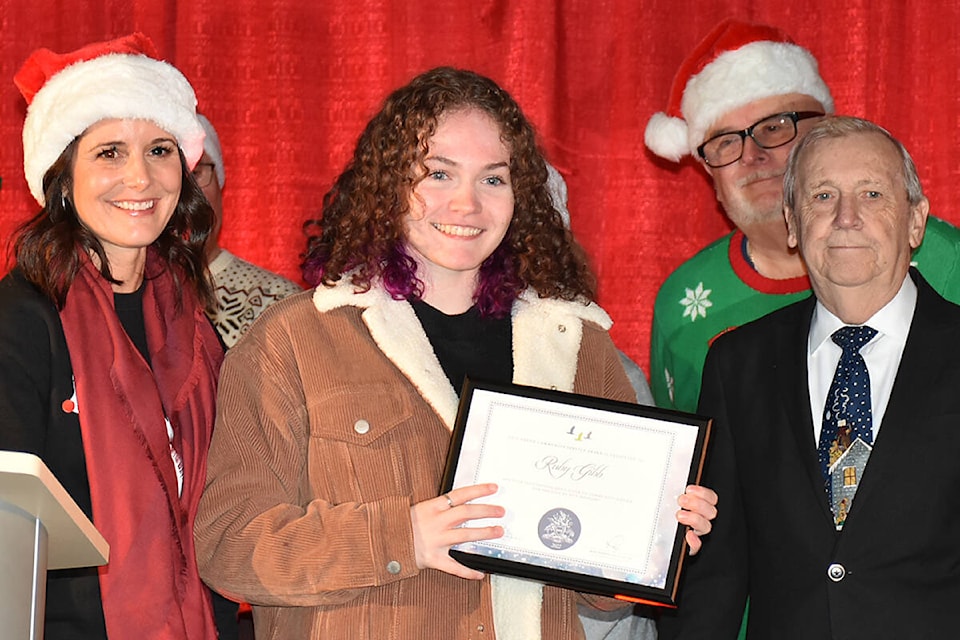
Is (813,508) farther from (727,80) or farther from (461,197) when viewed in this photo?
(727,80)

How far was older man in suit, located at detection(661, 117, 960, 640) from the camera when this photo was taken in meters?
2.85

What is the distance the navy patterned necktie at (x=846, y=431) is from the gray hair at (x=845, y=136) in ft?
1.39

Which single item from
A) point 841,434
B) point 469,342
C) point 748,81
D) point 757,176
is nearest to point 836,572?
point 841,434

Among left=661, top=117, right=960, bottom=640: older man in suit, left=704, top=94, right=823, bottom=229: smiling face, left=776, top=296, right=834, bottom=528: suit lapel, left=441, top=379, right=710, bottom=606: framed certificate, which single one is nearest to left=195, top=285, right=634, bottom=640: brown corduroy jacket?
left=441, top=379, right=710, bottom=606: framed certificate

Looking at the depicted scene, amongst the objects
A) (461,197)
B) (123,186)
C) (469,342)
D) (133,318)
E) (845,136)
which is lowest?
(469,342)

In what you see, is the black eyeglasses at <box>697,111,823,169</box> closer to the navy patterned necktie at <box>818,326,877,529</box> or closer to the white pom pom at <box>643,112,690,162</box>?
the white pom pom at <box>643,112,690,162</box>

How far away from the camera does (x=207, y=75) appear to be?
4.70m

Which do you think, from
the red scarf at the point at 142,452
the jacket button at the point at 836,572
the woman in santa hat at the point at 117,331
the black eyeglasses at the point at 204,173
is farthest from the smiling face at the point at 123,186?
the jacket button at the point at 836,572

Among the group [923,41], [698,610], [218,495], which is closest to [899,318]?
[698,610]

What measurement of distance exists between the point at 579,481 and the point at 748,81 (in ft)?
6.40

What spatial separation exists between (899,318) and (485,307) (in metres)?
0.97

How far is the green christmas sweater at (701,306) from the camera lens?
3.98 metres

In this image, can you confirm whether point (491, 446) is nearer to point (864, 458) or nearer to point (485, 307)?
point (485, 307)

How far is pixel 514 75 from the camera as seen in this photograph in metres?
4.74
